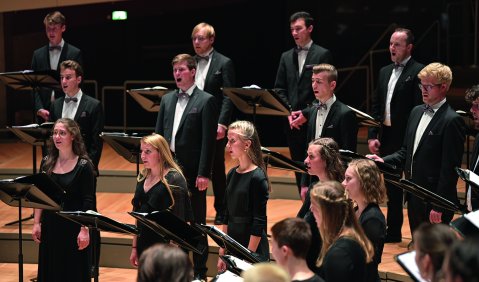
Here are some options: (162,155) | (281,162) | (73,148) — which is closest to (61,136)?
(73,148)

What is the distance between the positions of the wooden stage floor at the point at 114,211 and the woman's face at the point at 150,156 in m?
1.44

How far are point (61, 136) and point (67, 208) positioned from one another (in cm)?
45

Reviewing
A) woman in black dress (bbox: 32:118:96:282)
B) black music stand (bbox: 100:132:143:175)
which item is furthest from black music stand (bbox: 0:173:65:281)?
black music stand (bbox: 100:132:143:175)

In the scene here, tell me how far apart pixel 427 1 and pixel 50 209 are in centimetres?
672

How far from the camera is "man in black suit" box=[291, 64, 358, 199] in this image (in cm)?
595

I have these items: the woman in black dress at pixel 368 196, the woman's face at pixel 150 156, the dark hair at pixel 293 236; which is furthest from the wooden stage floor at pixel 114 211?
the dark hair at pixel 293 236

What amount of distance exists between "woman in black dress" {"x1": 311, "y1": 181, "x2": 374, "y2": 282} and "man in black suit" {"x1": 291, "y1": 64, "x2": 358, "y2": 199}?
6.58 feet

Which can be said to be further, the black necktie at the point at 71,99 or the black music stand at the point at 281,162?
the black necktie at the point at 71,99

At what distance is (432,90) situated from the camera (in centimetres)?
560

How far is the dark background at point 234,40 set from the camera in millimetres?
10266

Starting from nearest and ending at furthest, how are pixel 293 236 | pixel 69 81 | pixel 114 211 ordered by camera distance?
pixel 293 236 < pixel 69 81 < pixel 114 211

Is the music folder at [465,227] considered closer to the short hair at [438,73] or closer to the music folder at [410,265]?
the music folder at [410,265]

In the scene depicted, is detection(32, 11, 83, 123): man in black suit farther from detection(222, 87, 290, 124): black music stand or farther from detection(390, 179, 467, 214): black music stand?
detection(390, 179, 467, 214): black music stand

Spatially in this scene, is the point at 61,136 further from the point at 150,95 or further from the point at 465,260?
the point at 465,260
